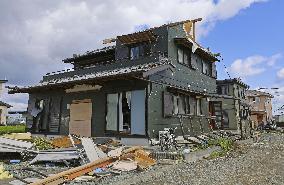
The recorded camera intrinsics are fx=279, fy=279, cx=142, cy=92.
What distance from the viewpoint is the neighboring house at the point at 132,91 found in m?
14.4

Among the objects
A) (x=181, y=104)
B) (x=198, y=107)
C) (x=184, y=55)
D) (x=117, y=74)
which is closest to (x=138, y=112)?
(x=117, y=74)

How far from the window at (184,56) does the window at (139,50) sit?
7.70ft

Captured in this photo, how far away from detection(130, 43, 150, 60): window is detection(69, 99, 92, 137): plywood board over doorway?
15.1ft

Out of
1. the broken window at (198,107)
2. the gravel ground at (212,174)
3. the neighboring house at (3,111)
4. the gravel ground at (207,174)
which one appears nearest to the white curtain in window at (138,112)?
the gravel ground at (207,174)

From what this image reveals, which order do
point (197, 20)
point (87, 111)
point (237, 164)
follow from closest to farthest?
point (237, 164) < point (87, 111) < point (197, 20)

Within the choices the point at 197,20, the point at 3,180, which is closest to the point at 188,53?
the point at 197,20

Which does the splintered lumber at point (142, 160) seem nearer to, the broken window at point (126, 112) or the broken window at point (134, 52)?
the broken window at point (126, 112)

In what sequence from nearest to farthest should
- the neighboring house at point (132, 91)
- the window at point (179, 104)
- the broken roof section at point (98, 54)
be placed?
the neighboring house at point (132, 91)
the window at point (179, 104)
the broken roof section at point (98, 54)

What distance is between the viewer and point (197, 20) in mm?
21109

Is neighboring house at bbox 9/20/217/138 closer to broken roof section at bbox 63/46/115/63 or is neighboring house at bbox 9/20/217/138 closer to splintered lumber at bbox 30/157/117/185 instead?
broken roof section at bbox 63/46/115/63

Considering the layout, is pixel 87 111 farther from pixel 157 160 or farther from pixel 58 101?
pixel 157 160

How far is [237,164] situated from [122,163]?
167 inches

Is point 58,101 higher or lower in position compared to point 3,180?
higher

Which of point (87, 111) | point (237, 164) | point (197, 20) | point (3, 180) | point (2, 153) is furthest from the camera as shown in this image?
point (197, 20)
